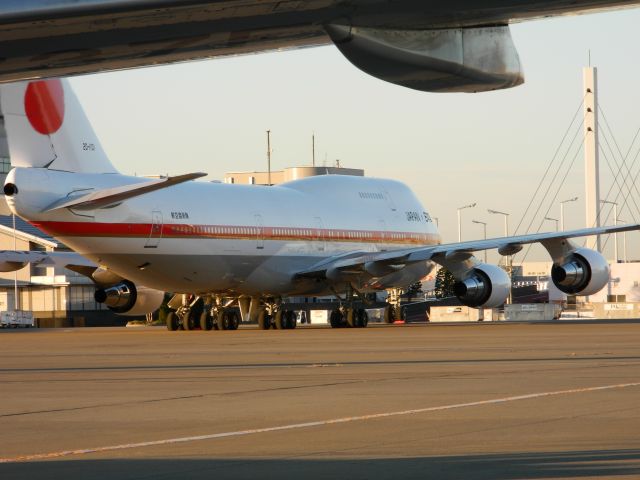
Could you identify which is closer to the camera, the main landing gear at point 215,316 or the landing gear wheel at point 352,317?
the main landing gear at point 215,316

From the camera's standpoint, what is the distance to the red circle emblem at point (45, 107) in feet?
105

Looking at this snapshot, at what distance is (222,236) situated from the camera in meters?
35.5

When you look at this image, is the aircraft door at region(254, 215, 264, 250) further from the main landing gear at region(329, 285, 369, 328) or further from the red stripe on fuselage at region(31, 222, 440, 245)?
the main landing gear at region(329, 285, 369, 328)

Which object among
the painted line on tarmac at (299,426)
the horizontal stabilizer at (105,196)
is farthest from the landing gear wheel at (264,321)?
the painted line on tarmac at (299,426)

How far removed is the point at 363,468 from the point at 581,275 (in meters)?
29.3

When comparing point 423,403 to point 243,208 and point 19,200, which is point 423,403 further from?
point 243,208

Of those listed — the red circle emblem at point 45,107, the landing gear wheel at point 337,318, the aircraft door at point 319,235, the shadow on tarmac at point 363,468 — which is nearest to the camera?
the shadow on tarmac at point 363,468

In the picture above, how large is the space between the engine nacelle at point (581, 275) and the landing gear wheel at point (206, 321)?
32.7ft

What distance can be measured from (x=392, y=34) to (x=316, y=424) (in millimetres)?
4964

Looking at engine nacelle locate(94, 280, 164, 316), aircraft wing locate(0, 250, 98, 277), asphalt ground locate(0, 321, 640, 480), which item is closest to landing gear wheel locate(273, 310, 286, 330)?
engine nacelle locate(94, 280, 164, 316)

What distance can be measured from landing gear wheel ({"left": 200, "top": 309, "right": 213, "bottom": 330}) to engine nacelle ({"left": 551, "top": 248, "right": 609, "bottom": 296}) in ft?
32.7

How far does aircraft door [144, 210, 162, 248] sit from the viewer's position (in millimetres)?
33188

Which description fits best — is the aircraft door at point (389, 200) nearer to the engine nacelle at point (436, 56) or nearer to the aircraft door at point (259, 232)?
the aircraft door at point (259, 232)

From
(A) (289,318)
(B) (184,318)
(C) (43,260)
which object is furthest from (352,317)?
(C) (43,260)
